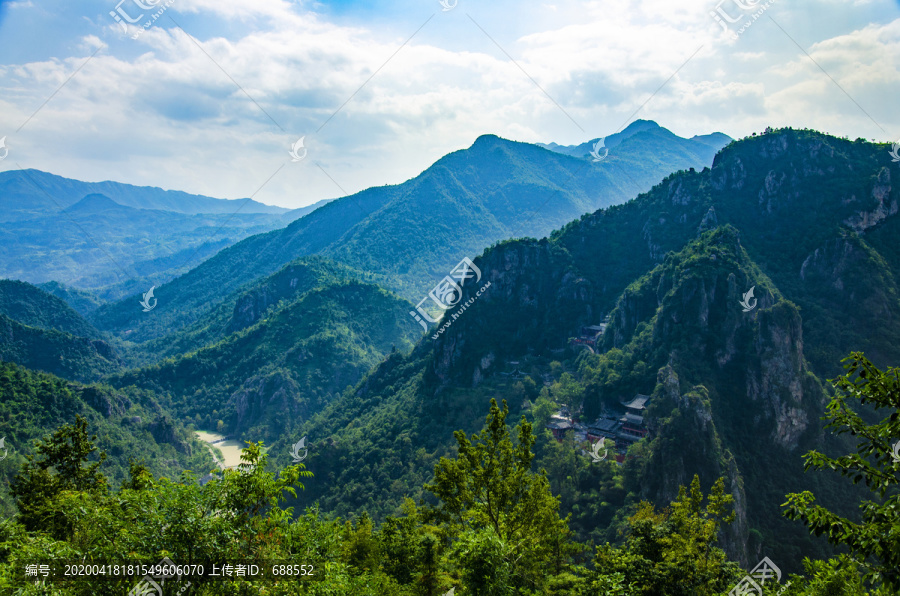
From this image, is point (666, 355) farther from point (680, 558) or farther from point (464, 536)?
point (464, 536)

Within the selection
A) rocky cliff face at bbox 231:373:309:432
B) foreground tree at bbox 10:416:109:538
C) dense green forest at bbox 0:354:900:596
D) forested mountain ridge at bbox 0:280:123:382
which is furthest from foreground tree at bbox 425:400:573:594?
forested mountain ridge at bbox 0:280:123:382

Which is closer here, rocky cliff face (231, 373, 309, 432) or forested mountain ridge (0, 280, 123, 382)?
rocky cliff face (231, 373, 309, 432)

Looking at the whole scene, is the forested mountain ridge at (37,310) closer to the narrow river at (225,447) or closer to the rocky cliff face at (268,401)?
the narrow river at (225,447)

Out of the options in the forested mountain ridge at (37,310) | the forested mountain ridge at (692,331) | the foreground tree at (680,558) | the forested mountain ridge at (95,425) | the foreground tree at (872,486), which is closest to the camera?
the foreground tree at (872,486)

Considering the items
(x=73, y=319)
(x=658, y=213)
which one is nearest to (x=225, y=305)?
(x=73, y=319)

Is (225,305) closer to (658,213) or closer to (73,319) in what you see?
(73,319)

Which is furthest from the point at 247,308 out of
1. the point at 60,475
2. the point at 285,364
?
the point at 60,475

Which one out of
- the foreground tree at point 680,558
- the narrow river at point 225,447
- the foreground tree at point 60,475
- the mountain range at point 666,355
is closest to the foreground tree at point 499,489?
the foreground tree at point 680,558

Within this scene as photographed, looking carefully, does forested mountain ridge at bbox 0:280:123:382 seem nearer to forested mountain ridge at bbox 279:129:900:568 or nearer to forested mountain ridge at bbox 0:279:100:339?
forested mountain ridge at bbox 0:279:100:339
